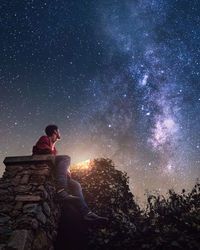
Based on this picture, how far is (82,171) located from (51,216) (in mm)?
2835

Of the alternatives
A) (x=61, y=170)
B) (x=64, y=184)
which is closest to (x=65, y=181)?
(x=64, y=184)

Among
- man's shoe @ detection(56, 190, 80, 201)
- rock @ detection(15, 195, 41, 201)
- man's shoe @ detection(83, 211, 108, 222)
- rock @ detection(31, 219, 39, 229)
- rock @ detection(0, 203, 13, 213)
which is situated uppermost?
man's shoe @ detection(56, 190, 80, 201)

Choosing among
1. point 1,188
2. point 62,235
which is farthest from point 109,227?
point 1,188

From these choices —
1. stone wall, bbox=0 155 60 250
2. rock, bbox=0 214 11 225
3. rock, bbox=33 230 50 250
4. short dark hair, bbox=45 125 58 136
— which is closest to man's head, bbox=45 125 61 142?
short dark hair, bbox=45 125 58 136

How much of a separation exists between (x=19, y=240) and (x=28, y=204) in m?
0.63

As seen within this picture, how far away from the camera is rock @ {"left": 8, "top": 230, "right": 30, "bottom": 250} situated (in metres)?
2.85

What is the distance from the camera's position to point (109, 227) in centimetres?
447

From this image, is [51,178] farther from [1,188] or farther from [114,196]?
[114,196]

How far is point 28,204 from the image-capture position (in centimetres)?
344

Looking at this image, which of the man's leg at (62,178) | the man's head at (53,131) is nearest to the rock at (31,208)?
the man's leg at (62,178)

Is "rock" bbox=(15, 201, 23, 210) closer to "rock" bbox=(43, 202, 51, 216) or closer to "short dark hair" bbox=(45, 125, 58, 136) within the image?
"rock" bbox=(43, 202, 51, 216)

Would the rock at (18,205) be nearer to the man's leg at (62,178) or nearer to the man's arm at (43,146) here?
the man's leg at (62,178)

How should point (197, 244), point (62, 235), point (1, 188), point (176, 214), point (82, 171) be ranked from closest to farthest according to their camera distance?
point (197, 244) → point (1, 188) → point (62, 235) → point (176, 214) → point (82, 171)

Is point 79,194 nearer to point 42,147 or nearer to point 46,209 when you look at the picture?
point 46,209
